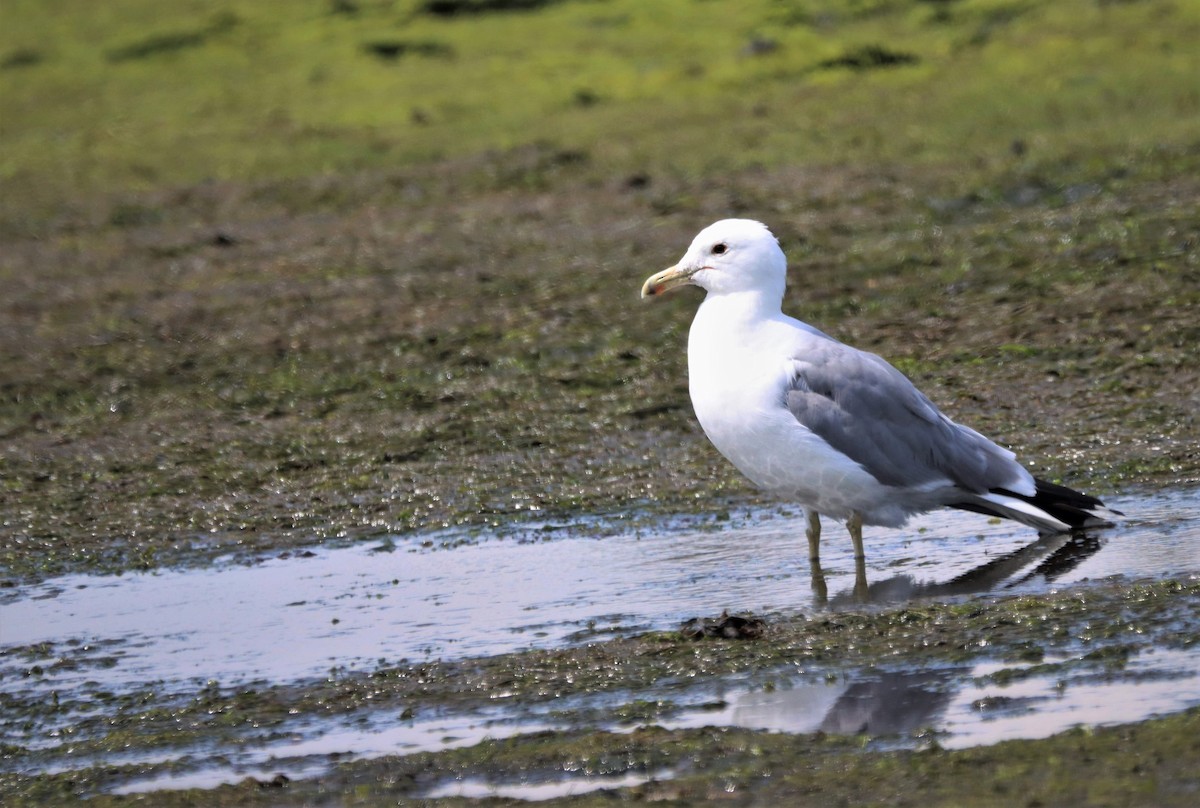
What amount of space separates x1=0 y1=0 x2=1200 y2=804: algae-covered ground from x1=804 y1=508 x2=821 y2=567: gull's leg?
946 millimetres

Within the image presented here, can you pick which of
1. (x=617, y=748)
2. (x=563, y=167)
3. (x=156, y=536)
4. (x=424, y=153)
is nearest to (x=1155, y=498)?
(x=617, y=748)

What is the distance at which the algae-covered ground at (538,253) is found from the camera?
8055mm

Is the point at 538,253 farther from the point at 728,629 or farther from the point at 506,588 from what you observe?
the point at 728,629

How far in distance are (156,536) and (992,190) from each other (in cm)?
667

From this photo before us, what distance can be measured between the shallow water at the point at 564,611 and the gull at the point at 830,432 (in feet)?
0.57

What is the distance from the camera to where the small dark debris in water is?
18.4ft

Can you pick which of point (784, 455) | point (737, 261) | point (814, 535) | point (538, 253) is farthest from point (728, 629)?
point (538, 253)

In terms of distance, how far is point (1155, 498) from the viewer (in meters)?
7.02

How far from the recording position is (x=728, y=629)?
5.61 meters

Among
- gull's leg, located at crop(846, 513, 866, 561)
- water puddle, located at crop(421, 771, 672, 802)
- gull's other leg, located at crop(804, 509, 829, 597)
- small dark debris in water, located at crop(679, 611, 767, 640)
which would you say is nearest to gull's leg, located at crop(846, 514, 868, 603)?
gull's leg, located at crop(846, 513, 866, 561)

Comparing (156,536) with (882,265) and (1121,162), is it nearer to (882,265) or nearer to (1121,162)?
(882,265)

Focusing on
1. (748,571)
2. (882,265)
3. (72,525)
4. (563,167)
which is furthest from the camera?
(563,167)

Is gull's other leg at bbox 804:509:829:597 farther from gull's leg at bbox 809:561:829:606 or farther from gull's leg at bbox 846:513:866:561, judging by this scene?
gull's leg at bbox 846:513:866:561

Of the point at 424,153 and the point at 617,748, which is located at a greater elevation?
the point at 424,153
